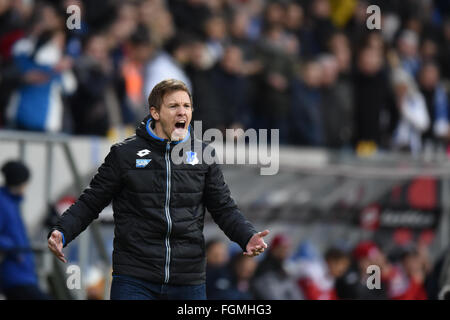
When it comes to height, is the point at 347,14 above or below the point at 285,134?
above

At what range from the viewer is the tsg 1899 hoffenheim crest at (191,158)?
5.40 metres

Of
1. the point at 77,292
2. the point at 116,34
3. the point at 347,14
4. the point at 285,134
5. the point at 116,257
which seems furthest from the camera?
the point at 347,14

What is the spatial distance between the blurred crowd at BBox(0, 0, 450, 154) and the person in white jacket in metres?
0.02

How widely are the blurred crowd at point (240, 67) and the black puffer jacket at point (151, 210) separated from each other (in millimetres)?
4209

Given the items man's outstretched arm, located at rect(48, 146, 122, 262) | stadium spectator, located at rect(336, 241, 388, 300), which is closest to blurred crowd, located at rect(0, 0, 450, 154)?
stadium spectator, located at rect(336, 241, 388, 300)

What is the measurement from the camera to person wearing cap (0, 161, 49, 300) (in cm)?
751

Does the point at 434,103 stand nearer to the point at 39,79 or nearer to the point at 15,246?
the point at 39,79

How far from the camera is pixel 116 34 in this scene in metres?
11.0

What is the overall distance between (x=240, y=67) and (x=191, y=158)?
6.81m

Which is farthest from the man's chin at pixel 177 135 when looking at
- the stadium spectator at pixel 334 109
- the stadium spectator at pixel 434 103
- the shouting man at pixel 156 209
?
the stadium spectator at pixel 434 103

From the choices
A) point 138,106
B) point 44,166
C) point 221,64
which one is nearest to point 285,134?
point 221,64

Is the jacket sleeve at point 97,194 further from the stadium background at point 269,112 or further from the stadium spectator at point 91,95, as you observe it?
the stadium spectator at point 91,95
